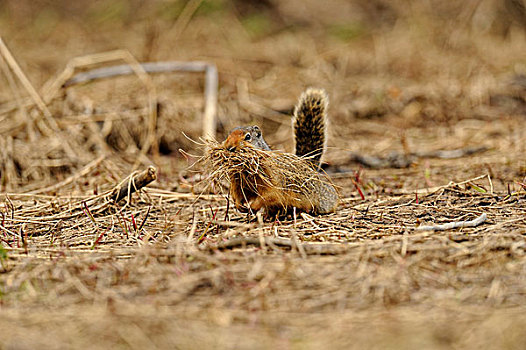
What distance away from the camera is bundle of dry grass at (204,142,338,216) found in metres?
3.27

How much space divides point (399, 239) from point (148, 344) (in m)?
1.44

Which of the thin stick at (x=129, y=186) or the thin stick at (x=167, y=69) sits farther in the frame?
the thin stick at (x=167, y=69)

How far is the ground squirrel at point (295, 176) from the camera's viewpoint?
335 centimetres

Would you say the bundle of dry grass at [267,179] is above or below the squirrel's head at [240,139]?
below

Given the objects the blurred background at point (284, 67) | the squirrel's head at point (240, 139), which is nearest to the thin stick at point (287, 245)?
the squirrel's head at point (240, 139)

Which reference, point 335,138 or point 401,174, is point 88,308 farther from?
point 335,138

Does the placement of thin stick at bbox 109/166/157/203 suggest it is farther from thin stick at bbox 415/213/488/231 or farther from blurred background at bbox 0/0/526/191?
thin stick at bbox 415/213/488/231

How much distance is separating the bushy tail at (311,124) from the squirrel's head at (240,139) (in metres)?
0.51

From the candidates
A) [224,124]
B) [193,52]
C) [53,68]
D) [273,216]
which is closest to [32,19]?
[53,68]

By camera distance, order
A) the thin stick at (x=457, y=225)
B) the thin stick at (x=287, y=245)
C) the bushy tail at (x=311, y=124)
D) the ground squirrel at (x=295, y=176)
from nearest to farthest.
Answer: the thin stick at (x=287, y=245)
the thin stick at (x=457, y=225)
the ground squirrel at (x=295, y=176)
the bushy tail at (x=311, y=124)

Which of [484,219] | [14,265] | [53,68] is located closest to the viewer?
[14,265]

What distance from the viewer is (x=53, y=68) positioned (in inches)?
297

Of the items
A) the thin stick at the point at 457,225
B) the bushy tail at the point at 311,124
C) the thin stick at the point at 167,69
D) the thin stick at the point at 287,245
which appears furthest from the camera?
the thin stick at the point at 167,69

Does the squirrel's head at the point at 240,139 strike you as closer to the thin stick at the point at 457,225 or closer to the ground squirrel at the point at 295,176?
the ground squirrel at the point at 295,176
